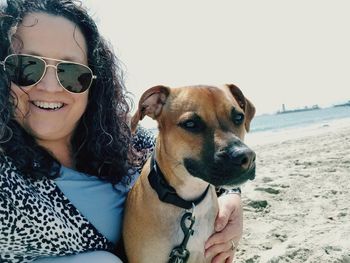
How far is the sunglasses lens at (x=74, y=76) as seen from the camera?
298 cm

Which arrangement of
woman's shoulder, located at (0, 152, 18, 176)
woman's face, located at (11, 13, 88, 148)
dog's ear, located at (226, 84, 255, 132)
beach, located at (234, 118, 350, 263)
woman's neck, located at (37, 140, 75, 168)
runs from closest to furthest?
1. woman's shoulder, located at (0, 152, 18, 176)
2. woman's face, located at (11, 13, 88, 148)
3. woman's neck, located at (37, 140, 75, 168)
4. dog's ear, located at (226, 84, 255, 132)
5. beach, located at (234, 118, 350, 263)

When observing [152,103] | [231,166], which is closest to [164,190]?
[231,166]

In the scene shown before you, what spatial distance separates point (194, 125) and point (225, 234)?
33.0 inches

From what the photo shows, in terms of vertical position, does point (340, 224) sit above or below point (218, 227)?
below

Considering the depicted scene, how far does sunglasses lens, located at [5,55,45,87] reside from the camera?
9.16 feet

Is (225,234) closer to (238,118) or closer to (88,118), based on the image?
(238,118)

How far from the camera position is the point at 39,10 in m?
2.96

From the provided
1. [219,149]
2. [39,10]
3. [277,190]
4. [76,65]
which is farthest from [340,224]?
[39,10]

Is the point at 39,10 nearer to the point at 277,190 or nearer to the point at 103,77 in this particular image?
the point at 103,77

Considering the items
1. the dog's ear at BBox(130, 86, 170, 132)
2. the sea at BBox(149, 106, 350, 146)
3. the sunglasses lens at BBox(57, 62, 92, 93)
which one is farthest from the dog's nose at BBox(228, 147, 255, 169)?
the sea at BBox(149, 106, 350, 146)

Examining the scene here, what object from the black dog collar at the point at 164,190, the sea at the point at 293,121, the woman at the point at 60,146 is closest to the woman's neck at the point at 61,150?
the woman at the point at 60,146

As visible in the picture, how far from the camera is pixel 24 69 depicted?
2807 millimetres

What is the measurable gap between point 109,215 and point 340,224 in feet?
7.78

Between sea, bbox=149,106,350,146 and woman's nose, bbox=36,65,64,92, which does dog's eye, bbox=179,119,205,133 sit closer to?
woman's nose, bbox=36,65,64,92
